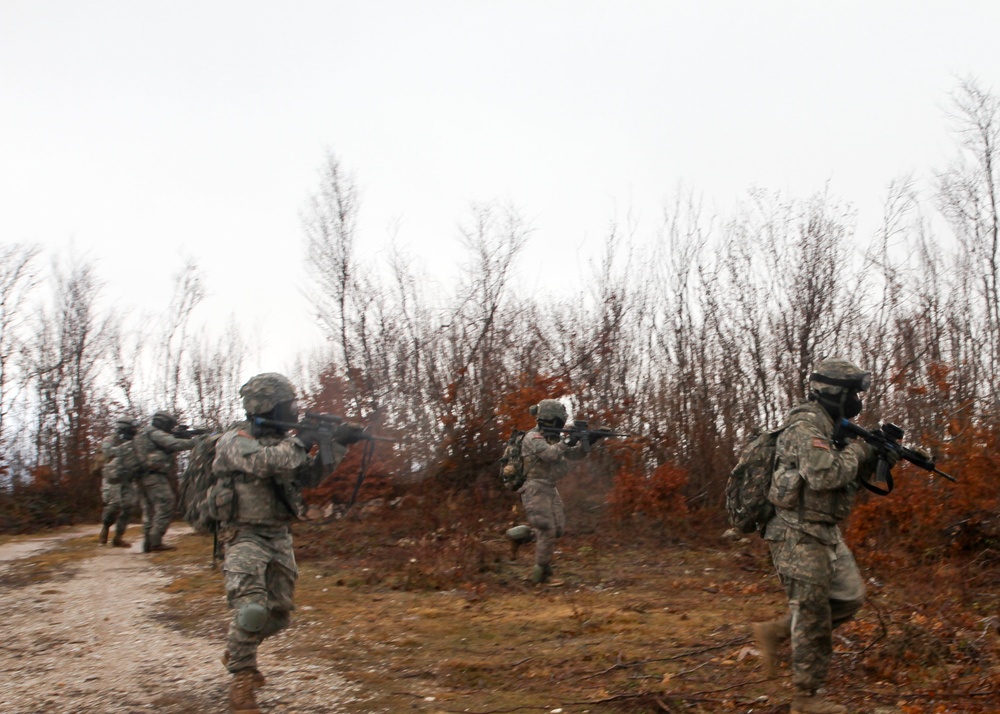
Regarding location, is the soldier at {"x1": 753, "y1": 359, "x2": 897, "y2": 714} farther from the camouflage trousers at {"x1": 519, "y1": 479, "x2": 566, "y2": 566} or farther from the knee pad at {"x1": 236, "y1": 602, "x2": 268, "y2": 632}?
the camouflage trousers at {"x1": 519, "y1": 479, "x2": 566, "y2": 566}

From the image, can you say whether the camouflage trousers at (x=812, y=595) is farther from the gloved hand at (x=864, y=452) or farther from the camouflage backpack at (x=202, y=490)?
the camouflage backpack at (x=202, y=490)

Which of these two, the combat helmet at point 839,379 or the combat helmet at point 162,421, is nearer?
the combat helmet at point 839,379

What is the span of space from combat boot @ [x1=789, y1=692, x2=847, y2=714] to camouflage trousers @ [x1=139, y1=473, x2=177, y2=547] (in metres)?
9.98

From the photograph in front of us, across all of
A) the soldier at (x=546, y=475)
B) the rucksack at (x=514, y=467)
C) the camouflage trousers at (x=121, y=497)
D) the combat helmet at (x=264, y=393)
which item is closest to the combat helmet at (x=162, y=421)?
the camouflage trousers at (x=121, y=497)

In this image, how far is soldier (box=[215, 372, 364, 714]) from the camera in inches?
192

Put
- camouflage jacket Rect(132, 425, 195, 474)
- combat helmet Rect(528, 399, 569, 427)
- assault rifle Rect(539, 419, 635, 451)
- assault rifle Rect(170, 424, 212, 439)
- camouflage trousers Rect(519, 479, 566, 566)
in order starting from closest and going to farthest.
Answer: camouflage trousers Rect(519, 479, 566, 566) < assault rifle Rect(539, 419, 635, 451) < combat helmet Rect(528, 399, 569, 427) < camouflage jacket Rect(132, 425, 195, 474) < assault rifle Rect(170, 424, 212, 439)

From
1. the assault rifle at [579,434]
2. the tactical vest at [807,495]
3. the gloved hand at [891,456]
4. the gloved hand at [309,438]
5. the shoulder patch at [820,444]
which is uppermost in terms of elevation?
the assault rifle at [579,434]

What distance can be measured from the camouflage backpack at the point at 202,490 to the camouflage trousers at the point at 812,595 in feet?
10.8

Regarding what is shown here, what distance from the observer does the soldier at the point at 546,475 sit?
906 cm

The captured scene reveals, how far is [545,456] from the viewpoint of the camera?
9.03m

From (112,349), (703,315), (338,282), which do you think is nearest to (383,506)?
(338,282)

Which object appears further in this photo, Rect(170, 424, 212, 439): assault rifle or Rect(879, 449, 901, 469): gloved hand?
Rect(170, 424, 212, 439): assault rifle

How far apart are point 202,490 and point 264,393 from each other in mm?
748

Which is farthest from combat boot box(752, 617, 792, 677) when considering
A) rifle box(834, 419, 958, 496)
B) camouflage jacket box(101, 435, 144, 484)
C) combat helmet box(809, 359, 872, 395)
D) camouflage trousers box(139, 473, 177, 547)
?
camouflage jacket box(101, 435, 144, 484)
